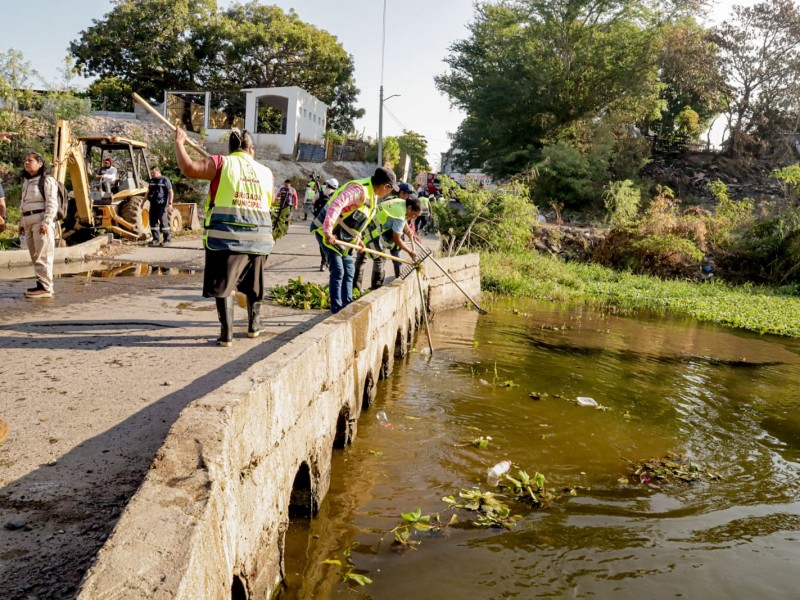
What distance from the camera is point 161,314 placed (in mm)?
7109

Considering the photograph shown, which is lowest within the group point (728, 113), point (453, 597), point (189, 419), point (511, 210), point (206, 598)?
point (453, 597)

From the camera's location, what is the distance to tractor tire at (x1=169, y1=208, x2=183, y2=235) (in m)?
16.6

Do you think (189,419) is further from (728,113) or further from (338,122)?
(338,122)

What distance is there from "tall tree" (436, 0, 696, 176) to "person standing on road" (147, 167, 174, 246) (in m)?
19.3

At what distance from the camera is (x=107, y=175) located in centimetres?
1448

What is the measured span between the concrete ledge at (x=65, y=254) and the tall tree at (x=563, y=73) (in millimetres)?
21469

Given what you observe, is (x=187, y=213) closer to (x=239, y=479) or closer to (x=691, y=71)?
(x=239, y=479)

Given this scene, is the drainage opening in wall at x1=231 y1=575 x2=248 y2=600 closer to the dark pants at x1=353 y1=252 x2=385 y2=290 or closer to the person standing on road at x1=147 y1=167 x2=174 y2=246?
the dark pants at x1=353 y1=252 x2=385 y2=290

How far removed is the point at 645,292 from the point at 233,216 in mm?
13987

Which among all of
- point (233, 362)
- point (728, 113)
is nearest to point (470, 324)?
point (233, 362)

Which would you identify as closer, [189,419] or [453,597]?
[189,419]

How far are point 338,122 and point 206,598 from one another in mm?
45887

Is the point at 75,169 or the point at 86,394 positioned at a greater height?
the point at 75,169

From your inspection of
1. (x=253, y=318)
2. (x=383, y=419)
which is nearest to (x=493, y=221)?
(x=383, y=419)
